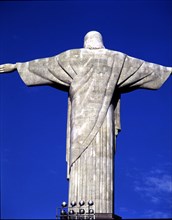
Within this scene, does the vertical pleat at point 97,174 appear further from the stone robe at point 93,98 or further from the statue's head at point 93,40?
the statue's head at point 93,40

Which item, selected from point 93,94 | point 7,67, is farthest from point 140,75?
point 7,67

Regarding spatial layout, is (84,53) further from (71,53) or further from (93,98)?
(93,98)

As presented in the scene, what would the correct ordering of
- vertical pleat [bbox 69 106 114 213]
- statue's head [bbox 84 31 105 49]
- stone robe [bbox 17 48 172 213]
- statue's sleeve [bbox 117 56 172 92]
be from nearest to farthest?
1. vertical pleat [bbox 69 106 114 213]
2. stone robe [bbox 17 48 172 213]
3. statue's sleeve [bbox 117 56 172 92]
4. statue's head [bbox 84 31 105 49]

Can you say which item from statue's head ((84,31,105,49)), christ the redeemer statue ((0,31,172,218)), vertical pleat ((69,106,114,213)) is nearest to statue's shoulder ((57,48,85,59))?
christ the redeemer statue ((0,31,172,218))

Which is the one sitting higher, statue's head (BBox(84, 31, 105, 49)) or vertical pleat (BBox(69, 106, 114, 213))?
statue's head (BBox(84, 31, 105, 49))

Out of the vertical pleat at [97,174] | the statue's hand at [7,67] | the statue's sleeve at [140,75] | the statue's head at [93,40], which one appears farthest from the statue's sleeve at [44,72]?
the vertical pleat at [97,174]

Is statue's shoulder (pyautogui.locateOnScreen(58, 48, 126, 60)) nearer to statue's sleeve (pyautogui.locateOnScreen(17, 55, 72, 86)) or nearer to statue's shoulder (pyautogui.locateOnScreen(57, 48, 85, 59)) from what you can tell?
statue's shoulder (pyautogui.locateOnScreen(57, 48, 85, 59))

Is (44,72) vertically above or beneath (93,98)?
above

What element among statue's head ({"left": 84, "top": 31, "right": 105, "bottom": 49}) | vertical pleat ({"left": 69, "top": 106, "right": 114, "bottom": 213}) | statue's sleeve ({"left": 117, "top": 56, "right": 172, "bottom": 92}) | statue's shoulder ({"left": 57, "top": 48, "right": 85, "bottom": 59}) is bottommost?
vertical pleat ({"left": 69, "top": 106, "right": 114, "bottom": 213})

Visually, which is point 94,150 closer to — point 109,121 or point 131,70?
point 109,121
